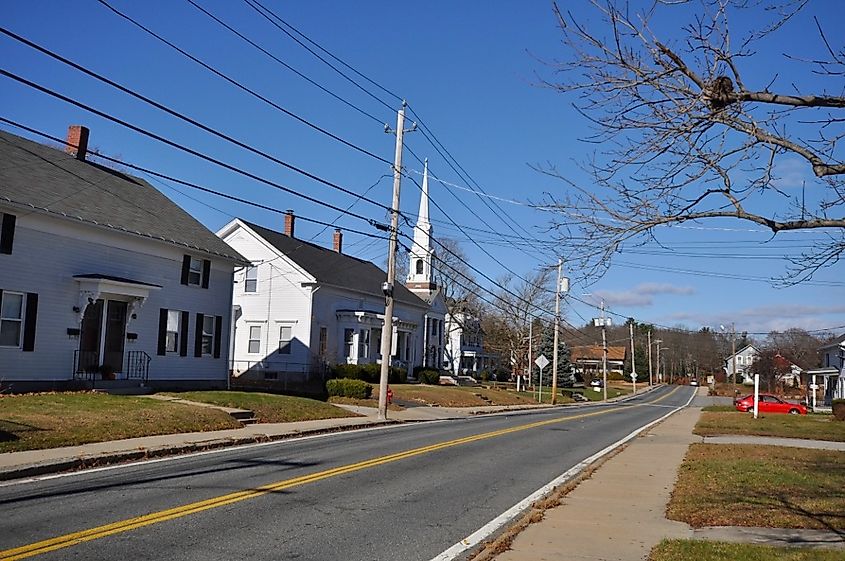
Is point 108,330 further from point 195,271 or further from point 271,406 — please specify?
point 271,406

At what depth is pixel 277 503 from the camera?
11.0 metres

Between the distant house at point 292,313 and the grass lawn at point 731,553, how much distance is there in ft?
113

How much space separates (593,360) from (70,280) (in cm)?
12910

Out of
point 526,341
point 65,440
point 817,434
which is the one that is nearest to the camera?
point 65,440

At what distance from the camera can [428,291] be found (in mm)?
66688

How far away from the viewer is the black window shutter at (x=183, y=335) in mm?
30356

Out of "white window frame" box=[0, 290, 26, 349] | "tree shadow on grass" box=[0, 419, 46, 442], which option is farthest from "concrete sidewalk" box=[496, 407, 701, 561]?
"white window frame" box=[0, 290, 26, 349]

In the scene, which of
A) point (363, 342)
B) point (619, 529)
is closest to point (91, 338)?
point (619, 529)

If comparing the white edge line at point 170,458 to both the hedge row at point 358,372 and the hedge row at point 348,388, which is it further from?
the hedge row at point 358,372

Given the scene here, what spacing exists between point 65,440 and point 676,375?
6659 inches

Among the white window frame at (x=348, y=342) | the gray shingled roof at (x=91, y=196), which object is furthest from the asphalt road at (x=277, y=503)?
the white window frame at (x=348, y=342)

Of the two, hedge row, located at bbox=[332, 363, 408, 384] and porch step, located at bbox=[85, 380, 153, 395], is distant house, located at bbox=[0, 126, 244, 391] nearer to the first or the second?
porch step, located at bbox=[85, 380, 153, 395]

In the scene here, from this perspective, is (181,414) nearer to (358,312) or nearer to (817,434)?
(817,434)

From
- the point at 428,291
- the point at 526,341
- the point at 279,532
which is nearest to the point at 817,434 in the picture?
the point at 279,532
